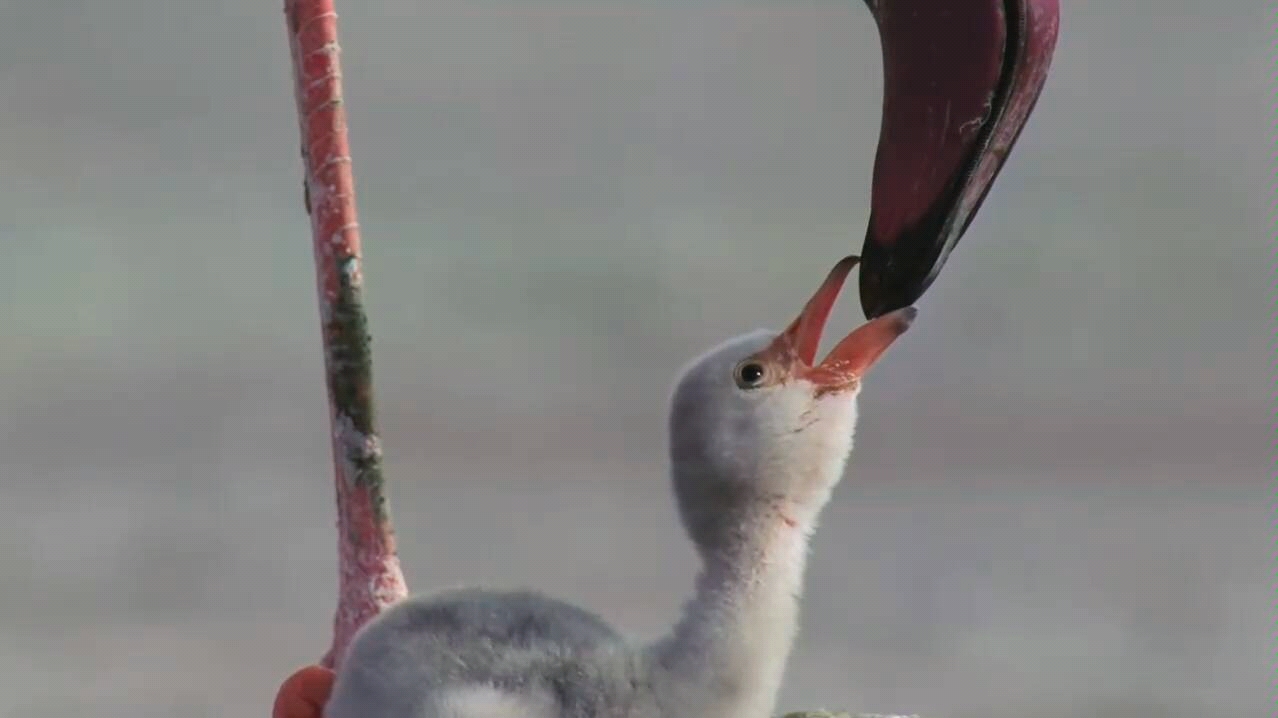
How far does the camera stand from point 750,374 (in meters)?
0.88

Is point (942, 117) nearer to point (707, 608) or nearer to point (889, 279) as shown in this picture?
point (889, 279)

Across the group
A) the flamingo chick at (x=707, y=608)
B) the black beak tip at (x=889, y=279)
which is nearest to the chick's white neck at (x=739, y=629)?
the flamingo chick at (x=707, y=608)

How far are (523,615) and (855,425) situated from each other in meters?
0.19

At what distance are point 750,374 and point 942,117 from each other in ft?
0.57

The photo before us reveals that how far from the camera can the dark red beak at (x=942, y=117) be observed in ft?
3.00

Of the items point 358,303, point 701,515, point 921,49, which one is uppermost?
point 921,49

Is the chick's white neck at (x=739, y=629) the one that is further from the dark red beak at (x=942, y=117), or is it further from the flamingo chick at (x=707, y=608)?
the dark red beak at (x=942, y=117)

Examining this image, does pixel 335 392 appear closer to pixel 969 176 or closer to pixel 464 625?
pixel 464 625

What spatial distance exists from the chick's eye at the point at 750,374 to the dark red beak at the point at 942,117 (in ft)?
0.32

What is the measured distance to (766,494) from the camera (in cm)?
87

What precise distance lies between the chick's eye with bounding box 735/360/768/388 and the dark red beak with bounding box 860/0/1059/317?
10 centimetres

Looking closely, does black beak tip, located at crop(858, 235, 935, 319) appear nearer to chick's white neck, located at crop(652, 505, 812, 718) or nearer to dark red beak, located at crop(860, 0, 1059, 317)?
dark red beak, located at crop(860, 0, 1059, 317)

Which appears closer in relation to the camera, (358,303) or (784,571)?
(784,571)

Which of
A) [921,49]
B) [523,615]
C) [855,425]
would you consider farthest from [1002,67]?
[523,615]
